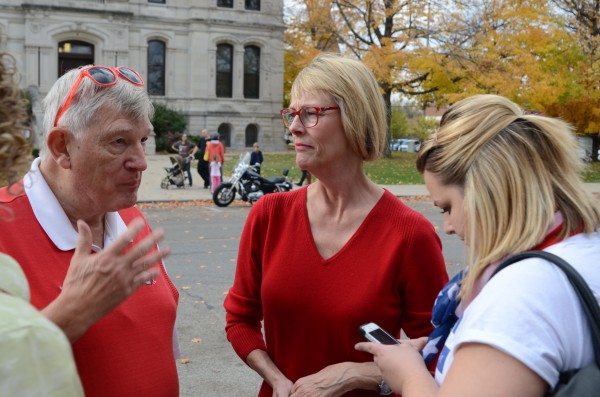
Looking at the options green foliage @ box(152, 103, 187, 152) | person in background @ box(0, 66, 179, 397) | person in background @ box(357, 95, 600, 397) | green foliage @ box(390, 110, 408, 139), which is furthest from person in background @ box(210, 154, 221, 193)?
green foliage @ box(390, 110, 408, 139)

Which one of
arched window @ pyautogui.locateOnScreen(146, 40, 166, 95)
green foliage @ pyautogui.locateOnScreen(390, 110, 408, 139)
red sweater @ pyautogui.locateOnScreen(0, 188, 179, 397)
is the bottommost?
red sweater @ pyautogui.locateOnScreen(0, 188, 179, 397)

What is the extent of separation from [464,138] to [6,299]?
1.26 m

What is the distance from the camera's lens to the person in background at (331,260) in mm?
2631

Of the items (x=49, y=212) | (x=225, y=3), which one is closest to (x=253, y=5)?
(x=225, y=3)

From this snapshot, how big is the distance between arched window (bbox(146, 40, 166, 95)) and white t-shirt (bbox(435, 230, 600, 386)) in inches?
1709

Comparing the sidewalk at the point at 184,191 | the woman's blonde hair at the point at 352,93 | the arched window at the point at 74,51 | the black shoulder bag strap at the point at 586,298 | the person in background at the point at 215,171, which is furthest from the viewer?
the arched window at the point at 74,51

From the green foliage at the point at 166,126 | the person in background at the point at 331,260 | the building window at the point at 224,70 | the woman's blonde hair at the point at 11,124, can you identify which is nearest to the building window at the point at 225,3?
the building window at the point at 224,70

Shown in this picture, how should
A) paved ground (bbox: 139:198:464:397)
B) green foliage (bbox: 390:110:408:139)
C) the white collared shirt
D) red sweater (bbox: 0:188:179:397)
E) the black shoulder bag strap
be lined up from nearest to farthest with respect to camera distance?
1. the black shoulder bag strap
2. red sweater (bbox: 0:188:179:397)
3. the white collared shirt
4. paved ground (bbox: 139:198:464:397)
5. green foliage (bbox: 390:110:408:139)

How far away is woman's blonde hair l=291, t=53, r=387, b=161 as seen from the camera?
9.18 feet

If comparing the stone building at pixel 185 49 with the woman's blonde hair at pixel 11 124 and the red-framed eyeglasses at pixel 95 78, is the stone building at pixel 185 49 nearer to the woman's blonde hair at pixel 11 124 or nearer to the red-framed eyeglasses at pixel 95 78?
the red-framed eyeglasses at pixel 95 78

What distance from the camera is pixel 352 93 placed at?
9.18ft

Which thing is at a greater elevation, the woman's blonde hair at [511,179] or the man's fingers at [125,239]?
the woman's blonde hair at [511,179]

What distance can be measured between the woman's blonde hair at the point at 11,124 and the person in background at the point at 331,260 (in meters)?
1.47

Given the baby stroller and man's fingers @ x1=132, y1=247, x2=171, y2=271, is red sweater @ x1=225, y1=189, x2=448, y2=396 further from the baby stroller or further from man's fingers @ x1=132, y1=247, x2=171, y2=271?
the baby stroller
